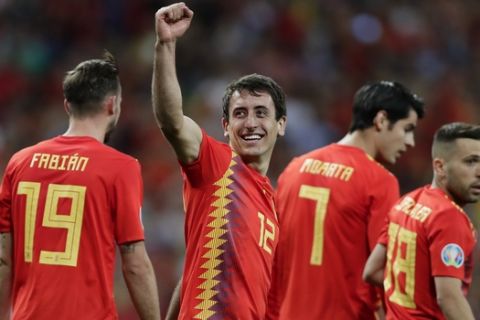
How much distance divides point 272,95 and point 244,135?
0.31 m

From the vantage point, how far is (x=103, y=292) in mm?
5766

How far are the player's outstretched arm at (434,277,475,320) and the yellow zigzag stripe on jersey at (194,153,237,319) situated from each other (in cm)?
144

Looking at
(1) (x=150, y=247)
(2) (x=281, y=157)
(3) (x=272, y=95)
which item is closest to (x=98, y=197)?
(3) (x=272, y=95)

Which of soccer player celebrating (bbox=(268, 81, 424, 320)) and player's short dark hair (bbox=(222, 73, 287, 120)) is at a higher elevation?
player's short dark hair (bbox=(222, 73, 287, 120))

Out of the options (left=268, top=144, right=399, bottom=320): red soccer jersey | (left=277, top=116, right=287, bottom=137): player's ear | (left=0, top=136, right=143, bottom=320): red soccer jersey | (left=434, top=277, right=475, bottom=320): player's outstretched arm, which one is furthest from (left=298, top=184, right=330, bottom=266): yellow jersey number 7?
(left=0, top=136, right=143, bottom=320): red soccer jersey

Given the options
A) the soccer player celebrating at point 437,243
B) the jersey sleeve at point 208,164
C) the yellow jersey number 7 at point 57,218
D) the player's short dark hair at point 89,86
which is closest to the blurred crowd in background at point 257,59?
the soccer player celebrating at point 437,243

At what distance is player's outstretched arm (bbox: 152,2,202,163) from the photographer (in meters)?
4.91

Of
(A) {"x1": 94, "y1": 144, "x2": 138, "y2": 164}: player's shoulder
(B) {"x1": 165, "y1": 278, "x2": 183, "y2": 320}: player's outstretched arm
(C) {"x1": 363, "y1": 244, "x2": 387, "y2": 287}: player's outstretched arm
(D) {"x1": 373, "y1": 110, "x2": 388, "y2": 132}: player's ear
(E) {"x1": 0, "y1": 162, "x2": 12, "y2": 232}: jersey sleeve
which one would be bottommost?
(B) {"x1": 165, "y1": 278, "x2": 183, "y2": 320}: player's outstretched arm

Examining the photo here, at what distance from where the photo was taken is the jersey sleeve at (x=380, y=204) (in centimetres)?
679

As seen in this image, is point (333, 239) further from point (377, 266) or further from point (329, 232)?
point (377, 266)

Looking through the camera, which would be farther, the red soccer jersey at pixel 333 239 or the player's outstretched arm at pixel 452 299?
the red soccer jersey at pixel 333 239

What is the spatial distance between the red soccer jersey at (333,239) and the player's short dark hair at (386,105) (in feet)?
1.15

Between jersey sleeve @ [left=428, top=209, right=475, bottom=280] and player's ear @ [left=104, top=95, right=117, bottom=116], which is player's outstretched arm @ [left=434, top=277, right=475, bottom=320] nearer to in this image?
jersey sleeve @ [left=428, top=209, right=475, bottom=280]

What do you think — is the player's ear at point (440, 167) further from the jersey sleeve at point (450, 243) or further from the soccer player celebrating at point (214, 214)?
the soccer player celebrating at point (214, 214)
